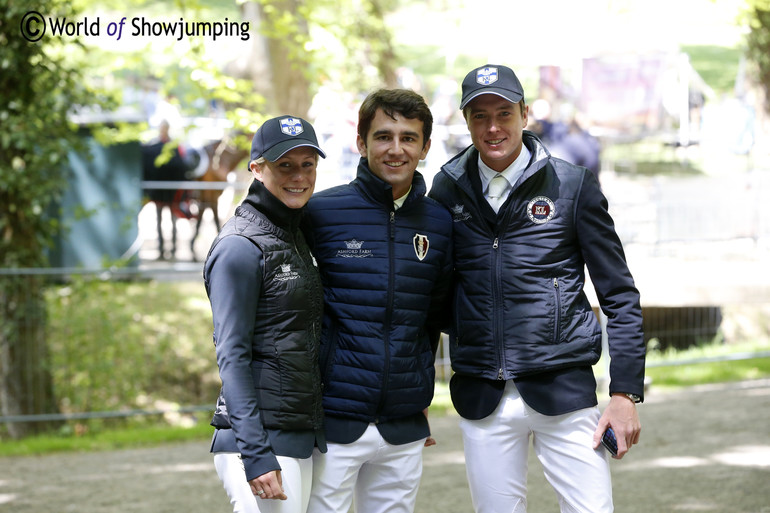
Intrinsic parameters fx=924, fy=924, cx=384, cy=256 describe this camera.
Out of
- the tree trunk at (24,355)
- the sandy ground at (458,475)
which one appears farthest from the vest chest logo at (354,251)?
the tree trunk at (24,355)

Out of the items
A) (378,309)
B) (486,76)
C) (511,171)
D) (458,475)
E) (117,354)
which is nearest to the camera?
(378,309)

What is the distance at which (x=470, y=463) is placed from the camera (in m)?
3.58

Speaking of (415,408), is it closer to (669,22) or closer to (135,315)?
(135,315)

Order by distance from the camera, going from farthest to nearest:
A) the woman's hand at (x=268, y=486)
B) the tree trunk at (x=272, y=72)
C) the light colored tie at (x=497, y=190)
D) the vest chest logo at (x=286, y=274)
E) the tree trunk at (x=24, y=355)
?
the tree trunk at (x=272, y=72), the tree trunk at (x=24, y=355), the light colored tie at (x=497, y=190), the vest chest logo at (x=286, y=274), the woman's hand at (x=268, y=486)

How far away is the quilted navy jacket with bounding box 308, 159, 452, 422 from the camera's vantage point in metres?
3.35

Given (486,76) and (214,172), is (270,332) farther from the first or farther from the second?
(214,172)

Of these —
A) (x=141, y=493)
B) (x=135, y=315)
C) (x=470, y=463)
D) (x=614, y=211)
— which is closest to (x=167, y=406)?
(x=135, y=315)

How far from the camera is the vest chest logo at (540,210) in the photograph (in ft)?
11.4

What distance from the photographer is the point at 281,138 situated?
3.21 metres

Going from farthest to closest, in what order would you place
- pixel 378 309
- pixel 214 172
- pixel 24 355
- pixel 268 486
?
pixel 214 172 < pixel 24 355 < pixel 378 309 < pixel 268 486

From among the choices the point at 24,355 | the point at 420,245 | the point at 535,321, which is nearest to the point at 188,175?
the point at 24,355

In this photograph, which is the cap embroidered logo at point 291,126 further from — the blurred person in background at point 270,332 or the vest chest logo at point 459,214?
the vest chest logo at point 459,214

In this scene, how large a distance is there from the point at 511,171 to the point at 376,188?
547 millimetres

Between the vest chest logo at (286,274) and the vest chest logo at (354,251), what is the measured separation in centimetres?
27
